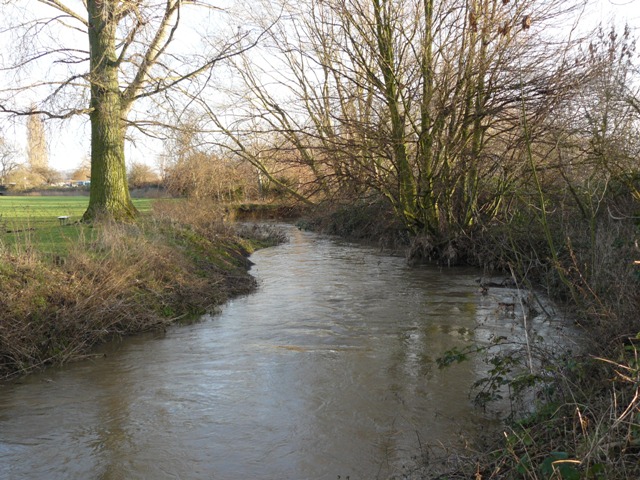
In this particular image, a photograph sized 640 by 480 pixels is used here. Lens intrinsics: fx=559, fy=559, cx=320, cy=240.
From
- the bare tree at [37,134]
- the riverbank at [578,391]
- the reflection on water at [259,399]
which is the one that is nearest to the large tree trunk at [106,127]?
the bare tree at [37,134]

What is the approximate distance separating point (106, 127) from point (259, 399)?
1227 cm

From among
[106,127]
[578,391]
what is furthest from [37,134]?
[578,391]

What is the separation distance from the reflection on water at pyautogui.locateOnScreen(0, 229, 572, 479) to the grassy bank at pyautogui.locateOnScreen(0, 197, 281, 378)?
371 mm

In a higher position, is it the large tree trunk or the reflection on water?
the large tree trunk

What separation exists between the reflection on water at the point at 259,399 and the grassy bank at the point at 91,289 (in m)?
0.37

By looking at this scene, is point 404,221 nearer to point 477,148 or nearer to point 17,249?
point 477,148

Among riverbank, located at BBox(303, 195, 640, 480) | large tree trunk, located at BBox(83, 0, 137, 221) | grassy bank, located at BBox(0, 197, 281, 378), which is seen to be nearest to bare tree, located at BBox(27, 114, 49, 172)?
large tree trunk, located at BBox(83, 0, 137, 221)

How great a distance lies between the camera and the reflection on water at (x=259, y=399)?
5.13 metres

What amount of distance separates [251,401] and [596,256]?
4691 millimetres

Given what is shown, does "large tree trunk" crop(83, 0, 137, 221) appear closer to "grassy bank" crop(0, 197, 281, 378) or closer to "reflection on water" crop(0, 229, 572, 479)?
"grassy bank" crop(0, 197, 281, 378)

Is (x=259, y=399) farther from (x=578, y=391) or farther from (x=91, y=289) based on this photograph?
(x=91, y=289)

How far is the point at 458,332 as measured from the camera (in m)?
9.16

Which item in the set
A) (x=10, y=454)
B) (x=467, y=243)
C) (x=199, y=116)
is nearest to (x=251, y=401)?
(x=10, y=454)

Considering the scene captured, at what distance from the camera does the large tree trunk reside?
15.8 metres
